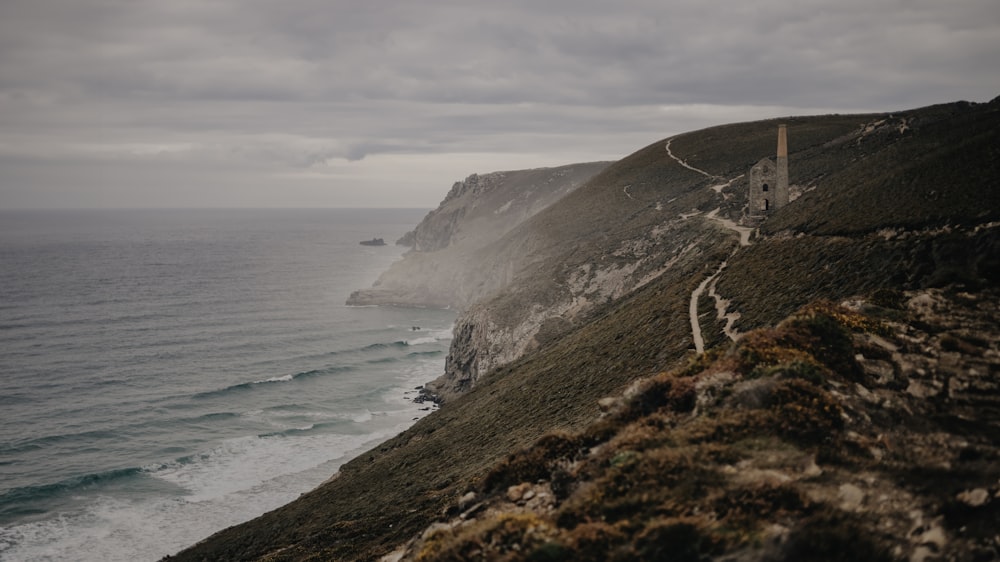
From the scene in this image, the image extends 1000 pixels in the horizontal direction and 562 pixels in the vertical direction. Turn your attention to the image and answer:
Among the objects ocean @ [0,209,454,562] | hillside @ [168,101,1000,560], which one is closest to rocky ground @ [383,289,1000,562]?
hillside @ [168,101,1000,560]

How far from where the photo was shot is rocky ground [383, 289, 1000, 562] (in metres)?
10.3

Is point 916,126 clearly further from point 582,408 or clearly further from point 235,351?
point 235,351

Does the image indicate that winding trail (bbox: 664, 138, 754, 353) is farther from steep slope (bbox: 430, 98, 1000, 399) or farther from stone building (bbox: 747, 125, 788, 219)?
stone building (bbox: 747, 125, 788, 219)

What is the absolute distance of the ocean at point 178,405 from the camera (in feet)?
153

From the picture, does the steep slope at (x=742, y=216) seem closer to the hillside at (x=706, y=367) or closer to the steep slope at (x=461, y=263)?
the hillside at (x=706, y=367)

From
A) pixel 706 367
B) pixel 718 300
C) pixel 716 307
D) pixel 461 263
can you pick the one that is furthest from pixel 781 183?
pixel 461 263

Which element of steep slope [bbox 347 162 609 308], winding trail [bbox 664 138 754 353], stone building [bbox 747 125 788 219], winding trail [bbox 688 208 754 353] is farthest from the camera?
steep slope [bbox 347 162 609 308]

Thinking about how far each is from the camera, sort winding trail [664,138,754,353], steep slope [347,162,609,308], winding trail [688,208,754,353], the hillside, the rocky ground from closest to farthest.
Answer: the rocky ground → the hillside → winding trail [688,208,754,353] → winding trail [664,138,754,353] → steep slope [347,162,609,308]

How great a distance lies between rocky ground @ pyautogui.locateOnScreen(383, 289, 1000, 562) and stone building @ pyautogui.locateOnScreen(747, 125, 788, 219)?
136 feet

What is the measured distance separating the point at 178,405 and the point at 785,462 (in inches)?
2895

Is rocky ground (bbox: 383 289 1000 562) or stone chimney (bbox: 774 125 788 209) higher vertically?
stone chimney (bbox: 774 125 788 209)

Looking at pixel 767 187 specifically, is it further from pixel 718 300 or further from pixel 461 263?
pixel 461 263

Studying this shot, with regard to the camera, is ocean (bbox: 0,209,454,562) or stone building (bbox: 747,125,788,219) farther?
stone building (bbox: 747,125,788,219)

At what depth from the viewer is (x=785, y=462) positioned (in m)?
12.0
